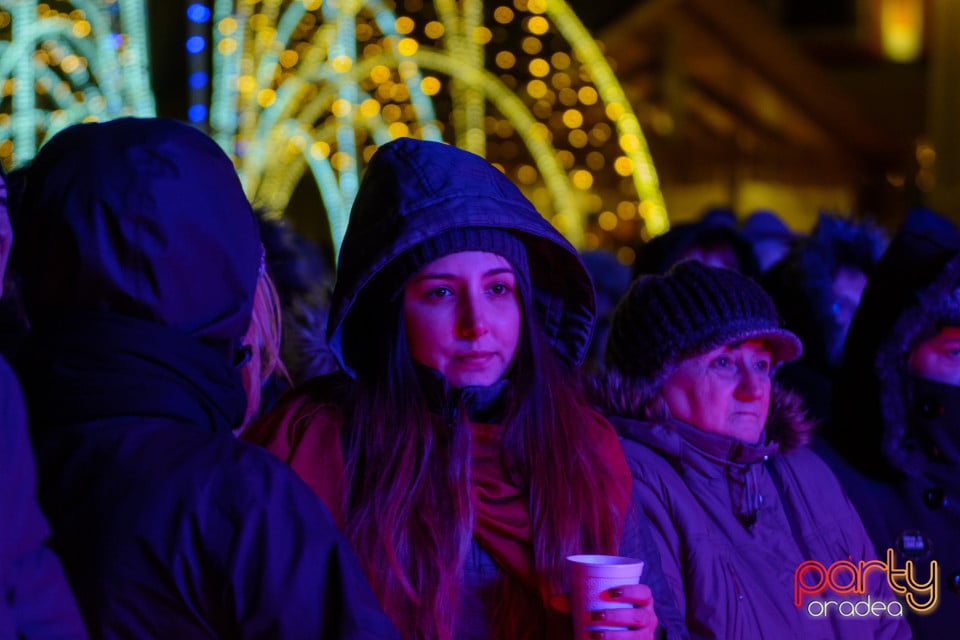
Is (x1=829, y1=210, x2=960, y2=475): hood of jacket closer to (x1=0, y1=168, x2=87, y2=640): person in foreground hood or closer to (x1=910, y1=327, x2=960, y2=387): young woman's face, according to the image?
(x1=910, y1=327, x2=960, y2=387): young woman's face

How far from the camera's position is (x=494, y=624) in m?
2.32

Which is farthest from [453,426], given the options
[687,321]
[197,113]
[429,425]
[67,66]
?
[67,66]

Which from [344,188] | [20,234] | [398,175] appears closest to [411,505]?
[398,175]

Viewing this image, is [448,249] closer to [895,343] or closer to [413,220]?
[413,220]

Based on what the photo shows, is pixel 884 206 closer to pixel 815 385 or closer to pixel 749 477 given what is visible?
pixel 815 385

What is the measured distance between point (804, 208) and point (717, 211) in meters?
12.1

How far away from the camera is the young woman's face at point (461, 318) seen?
246 cm

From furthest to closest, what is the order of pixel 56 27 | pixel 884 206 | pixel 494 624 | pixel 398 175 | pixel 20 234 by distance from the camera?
pixel 884 206 → pixel 56 27 → pixel 398 175 → pixel 494 624 → pixel 20 234

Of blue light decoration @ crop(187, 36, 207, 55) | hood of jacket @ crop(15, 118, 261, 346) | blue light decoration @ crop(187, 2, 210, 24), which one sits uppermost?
blue light decoration @ crop(187, 2, 210, 24)

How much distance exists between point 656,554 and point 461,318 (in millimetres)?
715

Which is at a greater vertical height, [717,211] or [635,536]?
[717,211]

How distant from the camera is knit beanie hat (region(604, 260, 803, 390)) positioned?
Answer: 2.99 meters

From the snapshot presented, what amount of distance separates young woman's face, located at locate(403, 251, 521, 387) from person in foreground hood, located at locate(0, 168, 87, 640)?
121cm

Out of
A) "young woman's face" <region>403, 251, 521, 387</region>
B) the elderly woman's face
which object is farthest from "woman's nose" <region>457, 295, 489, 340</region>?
the elderly woman's face
